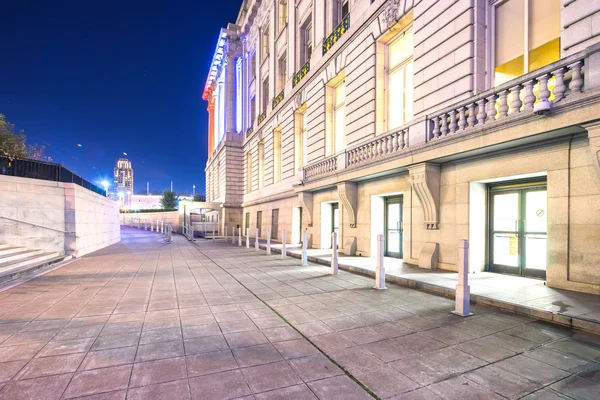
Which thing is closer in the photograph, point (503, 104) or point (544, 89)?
point (544, 89)

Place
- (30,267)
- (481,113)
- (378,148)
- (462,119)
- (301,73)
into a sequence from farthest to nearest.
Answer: (301,73)
(378,148)
(30,267)
(462,119)
(481,113)

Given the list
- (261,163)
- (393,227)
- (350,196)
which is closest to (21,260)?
(350,196)

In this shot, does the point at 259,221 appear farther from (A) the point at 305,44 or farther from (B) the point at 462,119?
(B) the point at 462,119

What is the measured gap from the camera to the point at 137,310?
5.63 metres

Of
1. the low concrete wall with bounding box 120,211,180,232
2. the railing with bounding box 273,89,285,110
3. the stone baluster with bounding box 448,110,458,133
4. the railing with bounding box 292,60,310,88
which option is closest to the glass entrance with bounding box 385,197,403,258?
the stone baluster with bounding box 448,110,458,133

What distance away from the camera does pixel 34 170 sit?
12.9 metres

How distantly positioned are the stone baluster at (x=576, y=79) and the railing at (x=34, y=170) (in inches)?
686

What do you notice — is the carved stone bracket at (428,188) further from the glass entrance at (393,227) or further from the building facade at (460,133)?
the glass entrance at (393,227)

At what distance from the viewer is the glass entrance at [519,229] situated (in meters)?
7.59

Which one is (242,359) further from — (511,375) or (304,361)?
(511,375)

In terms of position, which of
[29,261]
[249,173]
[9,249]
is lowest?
[29,261]

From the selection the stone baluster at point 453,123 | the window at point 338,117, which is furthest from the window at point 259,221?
the stone baluster at point 453,123

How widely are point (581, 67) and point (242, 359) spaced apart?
7.88 m

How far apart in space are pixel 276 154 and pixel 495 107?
18.6 meters
